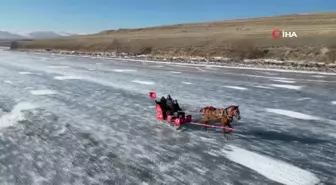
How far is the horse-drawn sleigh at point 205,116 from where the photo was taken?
30.1 ft

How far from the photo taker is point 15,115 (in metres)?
11.9

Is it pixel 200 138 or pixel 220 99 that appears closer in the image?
pixel 200 138

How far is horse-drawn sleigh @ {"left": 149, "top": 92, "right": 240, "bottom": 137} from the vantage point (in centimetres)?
919

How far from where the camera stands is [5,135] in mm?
9469

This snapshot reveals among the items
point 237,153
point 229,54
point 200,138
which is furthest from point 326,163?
point 229,54

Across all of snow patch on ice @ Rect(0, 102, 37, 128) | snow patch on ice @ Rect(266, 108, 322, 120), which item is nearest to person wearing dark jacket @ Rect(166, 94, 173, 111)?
snow patch on ice @ Rect(266, 108, 322, 120)

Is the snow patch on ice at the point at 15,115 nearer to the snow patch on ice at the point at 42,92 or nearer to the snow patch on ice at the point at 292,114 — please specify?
the snow patch on ice at the point at 42,92

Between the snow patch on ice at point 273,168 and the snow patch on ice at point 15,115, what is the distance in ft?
22.3

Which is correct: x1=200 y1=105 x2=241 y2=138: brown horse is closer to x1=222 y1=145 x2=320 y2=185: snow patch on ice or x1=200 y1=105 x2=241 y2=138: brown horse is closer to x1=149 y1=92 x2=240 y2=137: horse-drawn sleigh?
x1=149 y1=92 x2=240 y2=137: horse-drawn sleigh

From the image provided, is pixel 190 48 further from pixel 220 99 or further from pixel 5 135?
pixel 5 135

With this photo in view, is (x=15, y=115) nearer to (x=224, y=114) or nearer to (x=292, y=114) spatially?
(x=224, y=114)

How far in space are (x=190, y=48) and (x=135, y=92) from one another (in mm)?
44286

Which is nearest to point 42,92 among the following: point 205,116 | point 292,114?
point 205,116

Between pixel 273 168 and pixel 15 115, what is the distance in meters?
8.81
